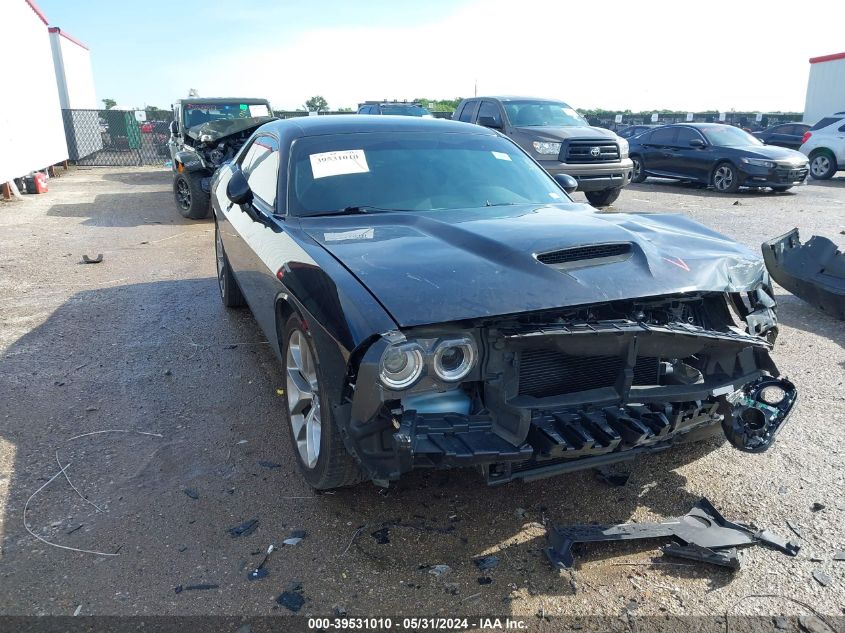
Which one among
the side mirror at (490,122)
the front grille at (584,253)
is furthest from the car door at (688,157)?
the front grille at (584,253)

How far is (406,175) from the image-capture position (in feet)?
13.0

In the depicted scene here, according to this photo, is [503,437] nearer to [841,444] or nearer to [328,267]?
[328,267]

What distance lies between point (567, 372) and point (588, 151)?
31.5 ft

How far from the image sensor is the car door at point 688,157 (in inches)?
584

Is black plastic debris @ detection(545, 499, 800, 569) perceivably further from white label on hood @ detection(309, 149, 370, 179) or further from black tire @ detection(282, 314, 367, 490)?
white label on hood @ detection(309, 149, 370, 179)

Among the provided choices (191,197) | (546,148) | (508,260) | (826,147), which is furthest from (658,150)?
(508,260)

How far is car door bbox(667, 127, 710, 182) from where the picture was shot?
14.8 m

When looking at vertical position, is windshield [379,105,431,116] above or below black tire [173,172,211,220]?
above

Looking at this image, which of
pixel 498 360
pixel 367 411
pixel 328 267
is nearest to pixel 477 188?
pixel 328 267

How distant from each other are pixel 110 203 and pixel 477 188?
12187 millimetres

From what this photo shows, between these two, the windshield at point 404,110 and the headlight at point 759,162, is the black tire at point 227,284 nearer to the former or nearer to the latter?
the headlight at point 759,162

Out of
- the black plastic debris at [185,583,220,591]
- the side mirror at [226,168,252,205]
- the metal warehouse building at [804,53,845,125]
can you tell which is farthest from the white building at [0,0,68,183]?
the metal warehouse building at [804,53,845,125]

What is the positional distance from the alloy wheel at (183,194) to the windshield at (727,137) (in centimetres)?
1118

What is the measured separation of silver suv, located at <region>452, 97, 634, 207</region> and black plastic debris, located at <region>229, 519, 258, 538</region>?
351 inches
